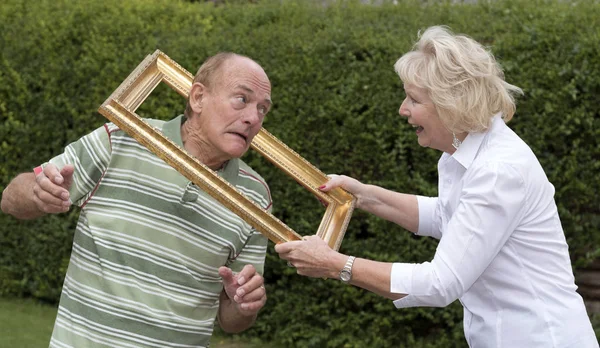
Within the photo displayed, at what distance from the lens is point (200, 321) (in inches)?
138

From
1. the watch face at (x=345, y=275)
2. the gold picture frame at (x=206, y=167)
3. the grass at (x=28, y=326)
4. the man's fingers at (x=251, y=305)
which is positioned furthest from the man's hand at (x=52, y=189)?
the grass at (x=28, y=326)

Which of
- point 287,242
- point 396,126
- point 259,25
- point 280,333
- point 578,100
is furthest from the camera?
point 259,25

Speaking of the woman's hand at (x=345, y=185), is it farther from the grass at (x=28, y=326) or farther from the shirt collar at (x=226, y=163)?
the grass at (x=28, y=326)

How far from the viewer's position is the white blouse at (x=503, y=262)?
3.26 meters

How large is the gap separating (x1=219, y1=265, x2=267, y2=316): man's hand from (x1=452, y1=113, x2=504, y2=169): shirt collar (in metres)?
0.89

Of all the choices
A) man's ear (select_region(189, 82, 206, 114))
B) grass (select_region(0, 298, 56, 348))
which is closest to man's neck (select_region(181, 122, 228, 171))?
man's ear (select_region(189, 82, 206, 114))

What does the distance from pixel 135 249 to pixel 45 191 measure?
415 mm

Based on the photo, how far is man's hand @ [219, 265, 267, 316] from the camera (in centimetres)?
329

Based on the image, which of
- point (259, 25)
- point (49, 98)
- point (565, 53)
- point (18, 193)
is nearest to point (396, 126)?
point (565, 53)

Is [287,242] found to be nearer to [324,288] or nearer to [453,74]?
[453,74]

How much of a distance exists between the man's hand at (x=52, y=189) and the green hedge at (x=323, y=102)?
3.89 meters

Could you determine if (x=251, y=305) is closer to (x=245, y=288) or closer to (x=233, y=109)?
(x=245, y=288)

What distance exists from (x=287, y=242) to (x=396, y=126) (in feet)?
12.1

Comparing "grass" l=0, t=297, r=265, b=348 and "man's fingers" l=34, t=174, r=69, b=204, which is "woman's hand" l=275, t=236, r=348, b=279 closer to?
"man's fingers" l=34, t=174, r=69, b=204
